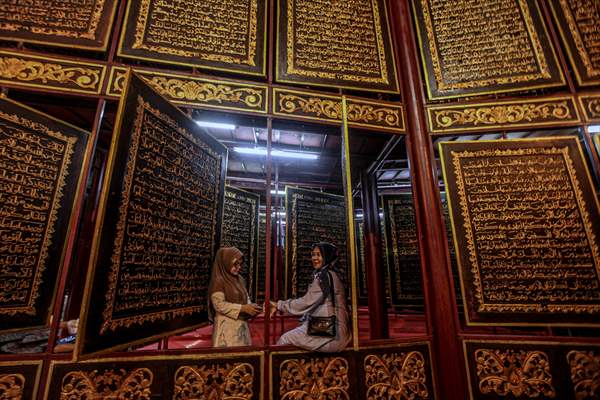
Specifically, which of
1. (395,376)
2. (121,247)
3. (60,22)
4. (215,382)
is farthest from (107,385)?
(60,22)

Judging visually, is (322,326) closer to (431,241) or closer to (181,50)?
(431,241)

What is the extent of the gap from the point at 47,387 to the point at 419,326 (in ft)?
21.0

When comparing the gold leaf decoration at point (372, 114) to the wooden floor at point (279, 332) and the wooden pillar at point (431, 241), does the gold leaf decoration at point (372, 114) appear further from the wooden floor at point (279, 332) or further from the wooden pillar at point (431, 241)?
the wooden floor at point (279, 332)

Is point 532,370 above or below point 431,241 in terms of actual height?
below

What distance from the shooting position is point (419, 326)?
20.5 ft

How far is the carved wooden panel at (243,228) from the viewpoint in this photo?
4.98 m

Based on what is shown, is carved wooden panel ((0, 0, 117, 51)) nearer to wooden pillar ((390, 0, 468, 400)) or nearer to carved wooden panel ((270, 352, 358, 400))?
wooden pillar ((390, 0, 468, 400))

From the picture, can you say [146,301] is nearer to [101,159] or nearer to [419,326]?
[101,159]

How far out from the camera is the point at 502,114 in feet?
11.0

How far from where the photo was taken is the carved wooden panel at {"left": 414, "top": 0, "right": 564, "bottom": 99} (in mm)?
3494

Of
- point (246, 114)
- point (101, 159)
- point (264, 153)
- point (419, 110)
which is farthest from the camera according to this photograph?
point (264, 153)

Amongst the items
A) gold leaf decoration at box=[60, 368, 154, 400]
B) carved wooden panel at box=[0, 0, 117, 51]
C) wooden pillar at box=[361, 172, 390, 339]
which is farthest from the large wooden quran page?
carved wooden panel at box=[0, 0, 117, 51]

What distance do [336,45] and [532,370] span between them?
4292 millimetres

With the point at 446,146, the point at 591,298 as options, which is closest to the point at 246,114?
the point at 446,146
